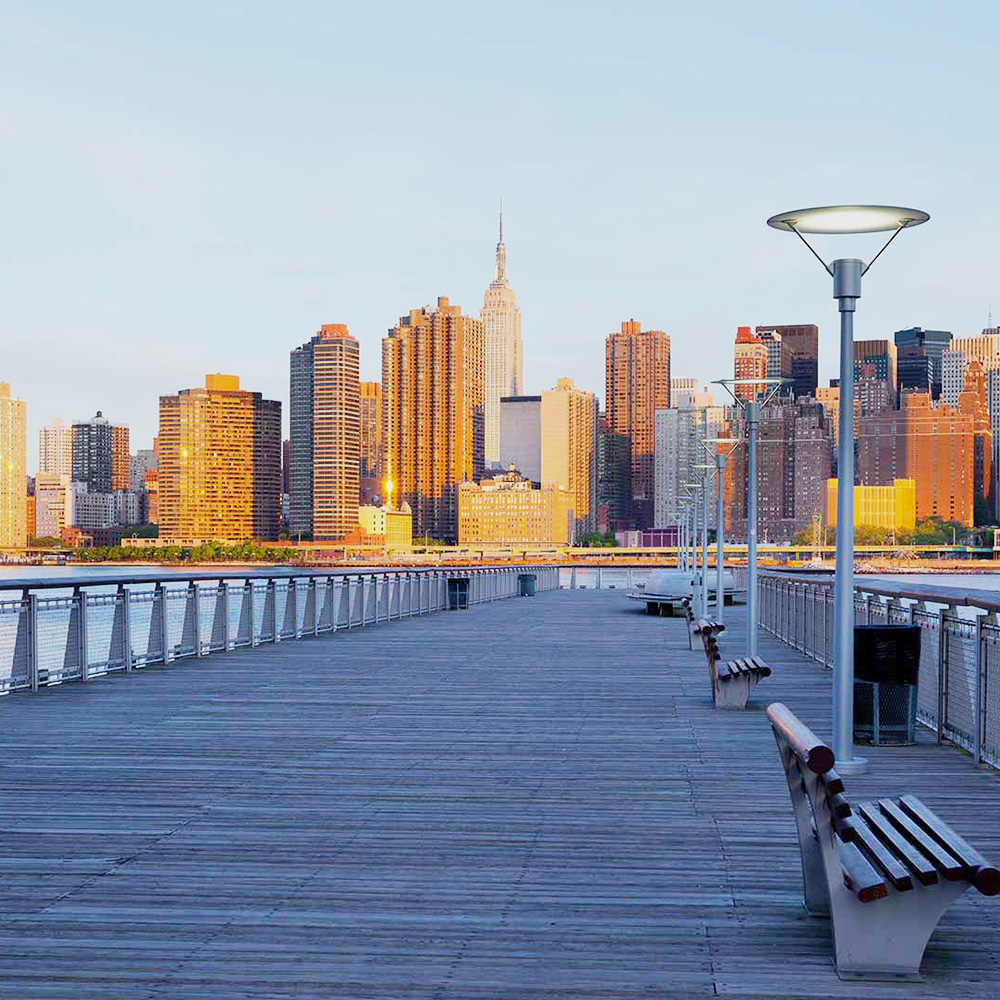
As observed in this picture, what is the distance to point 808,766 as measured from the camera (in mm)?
4898

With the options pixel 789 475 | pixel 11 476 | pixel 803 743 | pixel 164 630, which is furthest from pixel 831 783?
pixel 11 476

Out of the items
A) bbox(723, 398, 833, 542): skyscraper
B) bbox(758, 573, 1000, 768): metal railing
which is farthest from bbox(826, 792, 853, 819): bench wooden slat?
bbox(723, 398, 833, 542): skyscraper

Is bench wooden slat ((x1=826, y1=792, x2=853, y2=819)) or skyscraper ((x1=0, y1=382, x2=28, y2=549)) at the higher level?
skyscraper ((x1=0, y1=382, x2=28, y2=549))

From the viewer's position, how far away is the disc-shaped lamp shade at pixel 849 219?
29.0ft

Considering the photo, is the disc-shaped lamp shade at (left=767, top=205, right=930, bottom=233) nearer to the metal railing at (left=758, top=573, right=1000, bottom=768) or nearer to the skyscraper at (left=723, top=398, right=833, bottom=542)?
the metal railing at (left=758, top=573, right=1000, bottom=768)

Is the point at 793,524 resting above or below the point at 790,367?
below

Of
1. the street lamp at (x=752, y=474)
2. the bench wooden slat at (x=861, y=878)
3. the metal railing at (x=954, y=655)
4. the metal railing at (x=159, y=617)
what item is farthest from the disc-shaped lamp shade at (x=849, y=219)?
the metal railing at (x=159, y=617)

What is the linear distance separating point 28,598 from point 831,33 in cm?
2610

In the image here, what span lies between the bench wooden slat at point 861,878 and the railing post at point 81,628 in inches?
456

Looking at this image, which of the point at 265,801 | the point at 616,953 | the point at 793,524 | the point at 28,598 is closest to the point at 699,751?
the point at 265,801

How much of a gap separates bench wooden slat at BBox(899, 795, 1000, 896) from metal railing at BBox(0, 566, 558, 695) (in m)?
10.2

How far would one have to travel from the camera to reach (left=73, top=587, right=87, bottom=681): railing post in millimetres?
15203

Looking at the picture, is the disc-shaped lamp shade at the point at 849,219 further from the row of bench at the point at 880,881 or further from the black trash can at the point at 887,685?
the row of bench at the point at 880,881

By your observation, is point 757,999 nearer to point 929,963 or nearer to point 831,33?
point 929,963
